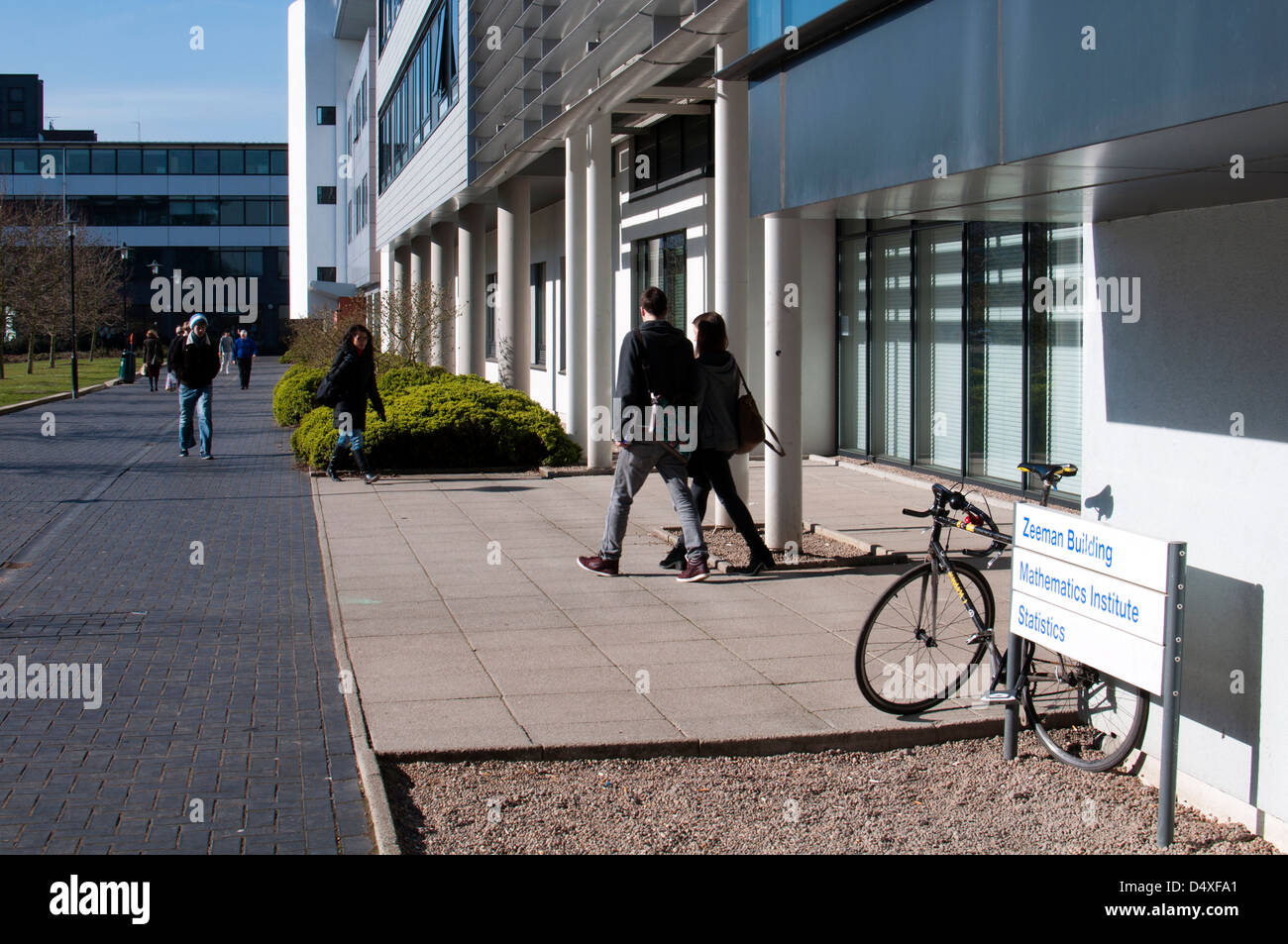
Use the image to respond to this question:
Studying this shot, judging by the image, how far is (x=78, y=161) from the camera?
91.3 meters

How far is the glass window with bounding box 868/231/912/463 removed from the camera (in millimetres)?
15789

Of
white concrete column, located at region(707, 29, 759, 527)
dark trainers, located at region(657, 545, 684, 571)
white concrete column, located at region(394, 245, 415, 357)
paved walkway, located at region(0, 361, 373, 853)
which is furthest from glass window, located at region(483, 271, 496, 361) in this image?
dark trainers, located at region(657, 545, 684, 571)

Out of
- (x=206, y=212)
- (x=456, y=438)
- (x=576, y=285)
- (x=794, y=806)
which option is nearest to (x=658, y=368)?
(x=794, y=806)

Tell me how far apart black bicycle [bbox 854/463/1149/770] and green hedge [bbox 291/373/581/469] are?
11196 millimetres

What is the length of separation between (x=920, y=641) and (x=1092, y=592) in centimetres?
120

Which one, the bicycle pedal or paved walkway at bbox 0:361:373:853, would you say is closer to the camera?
paved walkway at bbox 0:361:373:853

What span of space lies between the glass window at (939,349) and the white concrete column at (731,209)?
3.59 meters

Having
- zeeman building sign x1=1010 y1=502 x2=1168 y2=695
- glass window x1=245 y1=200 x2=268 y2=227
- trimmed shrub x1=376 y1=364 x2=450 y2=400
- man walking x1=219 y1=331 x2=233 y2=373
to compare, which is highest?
glass window x1=245 y1=200 x2=268 y2=227

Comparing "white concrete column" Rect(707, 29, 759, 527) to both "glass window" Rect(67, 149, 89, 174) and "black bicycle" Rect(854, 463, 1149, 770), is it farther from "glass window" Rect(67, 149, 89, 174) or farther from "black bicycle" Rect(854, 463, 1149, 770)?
"glass window" Rect(67, 149, 89, 174)

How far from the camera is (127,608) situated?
9.01 meters

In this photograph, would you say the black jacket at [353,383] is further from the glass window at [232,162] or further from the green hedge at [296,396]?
the glass window at [232,162]
